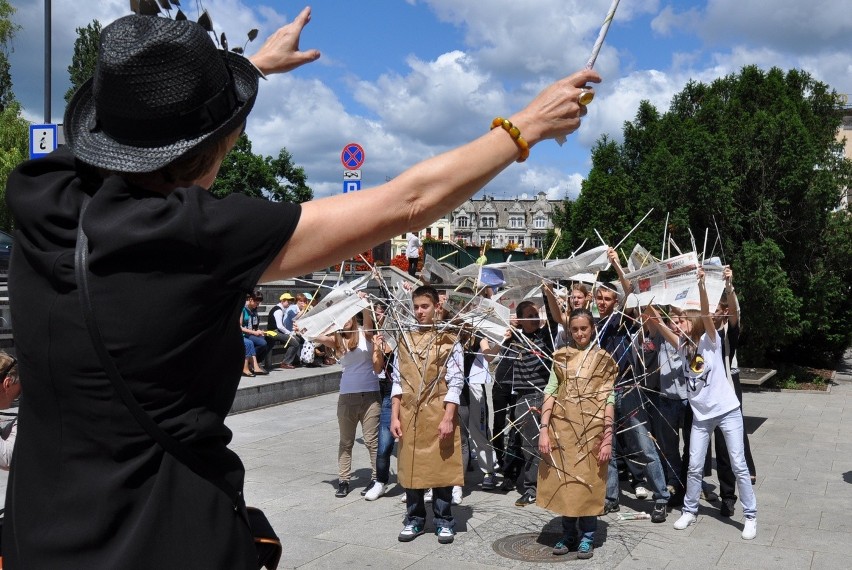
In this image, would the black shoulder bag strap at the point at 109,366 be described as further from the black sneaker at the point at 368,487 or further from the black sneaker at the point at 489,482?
the black sneaker at the point at 489,482

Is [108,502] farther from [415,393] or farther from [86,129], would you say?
[415,393]

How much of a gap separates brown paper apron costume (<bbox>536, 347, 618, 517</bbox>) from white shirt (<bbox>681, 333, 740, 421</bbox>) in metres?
1.02

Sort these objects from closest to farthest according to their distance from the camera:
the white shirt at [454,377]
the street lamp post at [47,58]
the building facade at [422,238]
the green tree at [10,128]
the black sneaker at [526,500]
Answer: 1. the white shirt at [454,377]
2. the black sneaker at [526,500]
3. the street lamp post at [47,58]
4. the green tree at [10,128]
5. the building facade at [422,238]

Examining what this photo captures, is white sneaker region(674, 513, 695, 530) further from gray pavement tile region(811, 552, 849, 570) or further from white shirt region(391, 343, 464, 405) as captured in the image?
white shirt region(391, 343, 464, 405)

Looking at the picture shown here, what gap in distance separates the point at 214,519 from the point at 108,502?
0.58 ft

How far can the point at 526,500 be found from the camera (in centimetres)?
830

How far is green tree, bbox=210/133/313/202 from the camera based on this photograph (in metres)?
54.0

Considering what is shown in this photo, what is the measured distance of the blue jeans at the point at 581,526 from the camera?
669cm

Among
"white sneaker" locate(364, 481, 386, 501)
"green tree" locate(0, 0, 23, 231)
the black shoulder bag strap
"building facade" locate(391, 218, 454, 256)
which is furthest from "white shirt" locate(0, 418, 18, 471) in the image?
"green tree" locate(0, 0, 23, 231)

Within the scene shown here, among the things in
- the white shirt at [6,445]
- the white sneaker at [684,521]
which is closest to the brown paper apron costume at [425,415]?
the white sneaker at [684,521]

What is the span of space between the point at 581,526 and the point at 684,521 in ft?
4.19

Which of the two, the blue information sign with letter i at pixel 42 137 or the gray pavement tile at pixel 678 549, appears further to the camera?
the blue information sign with letter i at pixel 42 137

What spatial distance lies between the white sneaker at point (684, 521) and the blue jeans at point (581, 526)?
3.74 feet

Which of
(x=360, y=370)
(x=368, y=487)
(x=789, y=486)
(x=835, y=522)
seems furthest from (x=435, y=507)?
(x=789, y=486)
